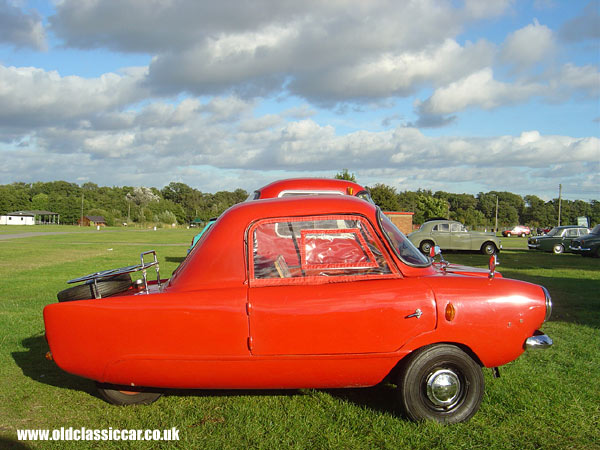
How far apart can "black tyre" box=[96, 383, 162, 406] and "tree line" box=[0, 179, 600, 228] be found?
97.0 metres

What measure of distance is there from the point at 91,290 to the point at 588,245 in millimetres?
22663

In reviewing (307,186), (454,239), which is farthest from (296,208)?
(454,239)

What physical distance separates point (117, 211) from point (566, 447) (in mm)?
118375

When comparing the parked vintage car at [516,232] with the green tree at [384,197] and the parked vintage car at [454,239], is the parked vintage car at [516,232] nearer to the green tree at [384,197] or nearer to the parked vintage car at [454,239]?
the green tree at [384,197]

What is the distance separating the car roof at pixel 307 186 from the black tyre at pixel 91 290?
3.88 metres

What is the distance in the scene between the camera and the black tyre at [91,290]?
12.1 feet

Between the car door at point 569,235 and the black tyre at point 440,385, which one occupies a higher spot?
the car door at point 569,235

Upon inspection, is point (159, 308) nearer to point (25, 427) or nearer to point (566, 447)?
point (25, 427)

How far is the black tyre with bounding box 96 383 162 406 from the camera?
3.74m

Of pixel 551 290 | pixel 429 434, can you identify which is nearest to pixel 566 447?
pixel 429 434

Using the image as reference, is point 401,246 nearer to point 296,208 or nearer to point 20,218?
point 296,208

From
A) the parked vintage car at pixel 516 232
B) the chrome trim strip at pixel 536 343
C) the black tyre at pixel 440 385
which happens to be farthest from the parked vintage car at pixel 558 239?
the parked vintage car at pixel 516 232

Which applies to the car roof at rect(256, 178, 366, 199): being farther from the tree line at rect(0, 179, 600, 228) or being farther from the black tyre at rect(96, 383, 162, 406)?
the tree line at rect(0, 179, 600, 228)

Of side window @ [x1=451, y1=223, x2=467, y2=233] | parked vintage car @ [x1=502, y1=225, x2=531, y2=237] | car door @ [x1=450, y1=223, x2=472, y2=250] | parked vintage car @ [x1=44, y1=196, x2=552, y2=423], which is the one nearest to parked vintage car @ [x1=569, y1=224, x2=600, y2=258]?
car door @ [x1=450, y1=223, x2=472, y2=250]
